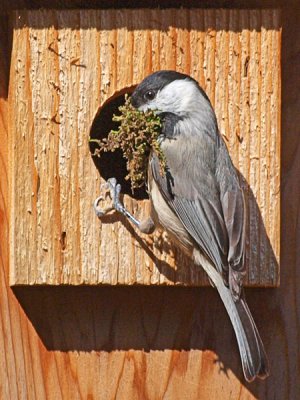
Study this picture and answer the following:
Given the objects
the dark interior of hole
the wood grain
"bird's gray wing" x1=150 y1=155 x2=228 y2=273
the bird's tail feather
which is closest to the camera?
the bird's tail feather

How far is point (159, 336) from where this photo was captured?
4.32 metres

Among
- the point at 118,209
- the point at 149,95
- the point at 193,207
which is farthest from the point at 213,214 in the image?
the point at 149,95

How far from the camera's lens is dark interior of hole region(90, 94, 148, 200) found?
456 centimetres

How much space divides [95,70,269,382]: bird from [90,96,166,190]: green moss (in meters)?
0.02

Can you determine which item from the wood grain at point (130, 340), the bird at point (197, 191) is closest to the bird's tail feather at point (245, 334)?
the bird at point (197, 191)

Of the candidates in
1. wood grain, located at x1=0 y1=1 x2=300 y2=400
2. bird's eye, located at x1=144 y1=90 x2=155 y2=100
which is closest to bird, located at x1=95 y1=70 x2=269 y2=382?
bird's eye, located at x1=144 y1=90 x2=155 y2=100

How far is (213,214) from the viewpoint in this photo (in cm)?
420

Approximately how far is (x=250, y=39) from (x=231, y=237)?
60 cm

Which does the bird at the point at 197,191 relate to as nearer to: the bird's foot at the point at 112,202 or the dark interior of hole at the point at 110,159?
the bird's foot at the point at 112,202

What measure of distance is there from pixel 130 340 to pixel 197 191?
488mm

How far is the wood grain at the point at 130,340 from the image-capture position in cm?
430

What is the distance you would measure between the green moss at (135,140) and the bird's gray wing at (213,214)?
0.14 ft

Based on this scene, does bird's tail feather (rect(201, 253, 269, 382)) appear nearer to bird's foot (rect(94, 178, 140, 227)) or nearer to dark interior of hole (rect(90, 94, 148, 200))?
bird's foot (rect(94, 178, 140, 227))

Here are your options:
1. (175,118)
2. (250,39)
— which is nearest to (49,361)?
(175,118)
